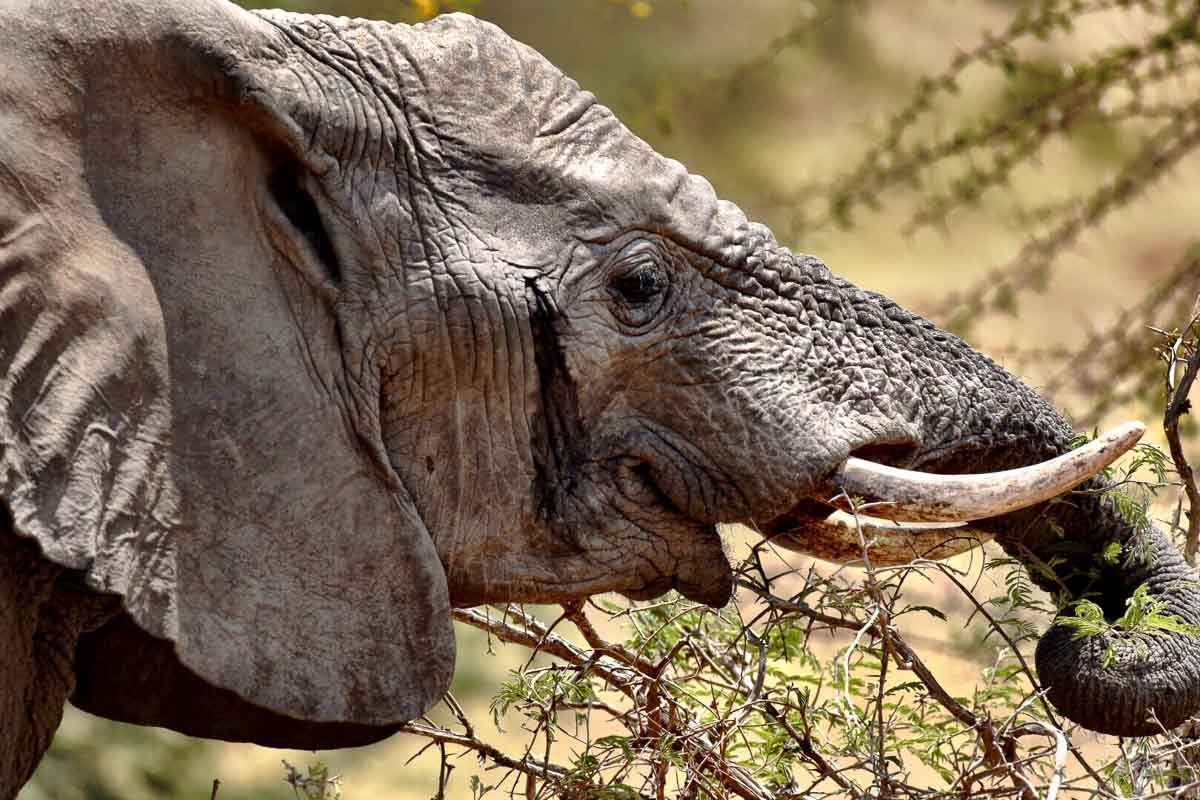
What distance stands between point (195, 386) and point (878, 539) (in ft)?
3.47

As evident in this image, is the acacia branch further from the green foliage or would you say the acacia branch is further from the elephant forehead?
the elephant forehead

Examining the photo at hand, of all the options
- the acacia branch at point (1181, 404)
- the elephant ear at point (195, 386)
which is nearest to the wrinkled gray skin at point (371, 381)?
the elephant ear at point (195, 386)

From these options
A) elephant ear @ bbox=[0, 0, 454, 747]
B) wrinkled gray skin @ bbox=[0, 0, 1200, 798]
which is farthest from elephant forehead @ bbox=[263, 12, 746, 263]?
elephant ear @ bbox=[0, 0, 454, 747]

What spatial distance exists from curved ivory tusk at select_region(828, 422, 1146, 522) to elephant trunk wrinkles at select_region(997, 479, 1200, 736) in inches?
8.0

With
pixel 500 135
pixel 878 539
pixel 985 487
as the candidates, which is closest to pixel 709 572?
pixel 878 539

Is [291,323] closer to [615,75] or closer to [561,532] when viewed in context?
[561,532]

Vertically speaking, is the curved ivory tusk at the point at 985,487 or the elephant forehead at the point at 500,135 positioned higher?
the elephant forehead at the point at 500,135

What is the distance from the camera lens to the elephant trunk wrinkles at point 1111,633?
275 centimetres

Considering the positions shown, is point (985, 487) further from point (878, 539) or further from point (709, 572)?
point (709, 572)

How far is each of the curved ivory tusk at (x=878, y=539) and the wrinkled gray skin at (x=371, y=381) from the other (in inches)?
1.6

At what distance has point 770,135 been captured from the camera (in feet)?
36.0

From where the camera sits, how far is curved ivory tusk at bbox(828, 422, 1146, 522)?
8.71 feet

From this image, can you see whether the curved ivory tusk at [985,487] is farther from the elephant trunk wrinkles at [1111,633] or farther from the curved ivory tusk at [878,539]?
the elephant trunk wrinkles at [1111,633]

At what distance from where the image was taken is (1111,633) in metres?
2.79
